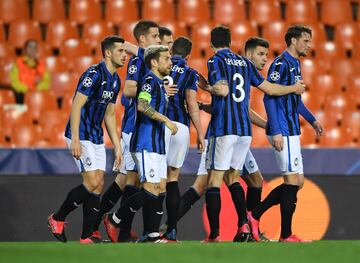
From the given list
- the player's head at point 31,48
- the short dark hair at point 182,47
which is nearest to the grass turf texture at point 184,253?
the short dark hair at point 182,47

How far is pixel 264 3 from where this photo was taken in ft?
41.7

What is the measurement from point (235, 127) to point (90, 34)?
5.33 meters

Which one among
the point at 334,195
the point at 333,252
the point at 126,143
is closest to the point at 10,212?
the point at 126,143

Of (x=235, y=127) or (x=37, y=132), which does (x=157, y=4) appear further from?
(x=235, y=127)

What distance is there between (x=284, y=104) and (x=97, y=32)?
207 inches

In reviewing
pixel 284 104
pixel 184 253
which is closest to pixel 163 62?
pixel 284 104


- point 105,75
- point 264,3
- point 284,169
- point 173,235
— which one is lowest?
point 173,235

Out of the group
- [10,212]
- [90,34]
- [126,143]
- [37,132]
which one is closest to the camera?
[126,143]

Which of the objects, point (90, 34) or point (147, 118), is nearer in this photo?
point (147, 118)

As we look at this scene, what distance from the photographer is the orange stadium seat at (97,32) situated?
1230 centimetres

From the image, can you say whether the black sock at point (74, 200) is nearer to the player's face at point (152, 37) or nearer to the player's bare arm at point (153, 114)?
the player's bare arm at point (153, 114)

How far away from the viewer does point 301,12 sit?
496 inches

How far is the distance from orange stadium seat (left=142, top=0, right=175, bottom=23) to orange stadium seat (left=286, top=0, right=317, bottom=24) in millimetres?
1512

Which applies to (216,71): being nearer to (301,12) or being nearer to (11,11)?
(301,12)
